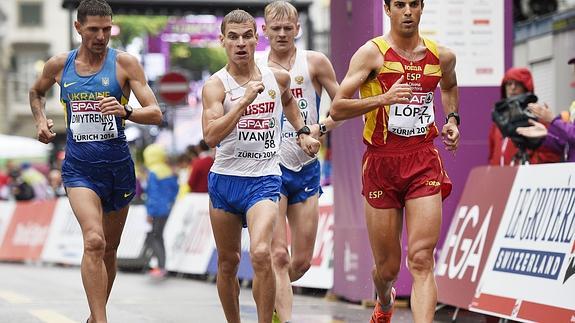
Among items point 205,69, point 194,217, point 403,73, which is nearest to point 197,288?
point 194,217

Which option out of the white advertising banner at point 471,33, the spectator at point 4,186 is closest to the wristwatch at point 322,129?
the white advertising banner at point 471,33

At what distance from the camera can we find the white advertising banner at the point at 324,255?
15883 mm

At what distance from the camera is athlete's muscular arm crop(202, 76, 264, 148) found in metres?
8.75

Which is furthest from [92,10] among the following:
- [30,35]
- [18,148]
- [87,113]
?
[30,35]

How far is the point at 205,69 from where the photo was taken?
62.4 m

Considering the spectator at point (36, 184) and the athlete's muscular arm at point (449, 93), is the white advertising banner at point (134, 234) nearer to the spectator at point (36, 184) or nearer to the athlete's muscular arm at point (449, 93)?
the spectator at point (36, 184)

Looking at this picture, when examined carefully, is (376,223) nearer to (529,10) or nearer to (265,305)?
(265,305)

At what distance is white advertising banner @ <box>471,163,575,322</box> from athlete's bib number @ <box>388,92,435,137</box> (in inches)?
67.6

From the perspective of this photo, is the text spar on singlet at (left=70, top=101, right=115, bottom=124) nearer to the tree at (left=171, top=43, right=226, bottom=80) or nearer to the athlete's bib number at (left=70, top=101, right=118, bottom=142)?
the athlete's bib number at (left=70, top=101, right=118, bottom=142)

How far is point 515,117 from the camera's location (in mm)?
12156

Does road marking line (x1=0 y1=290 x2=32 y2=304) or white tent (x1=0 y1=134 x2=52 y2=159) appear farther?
white tent (x1=0 y1=134 x2=52 y2=159)

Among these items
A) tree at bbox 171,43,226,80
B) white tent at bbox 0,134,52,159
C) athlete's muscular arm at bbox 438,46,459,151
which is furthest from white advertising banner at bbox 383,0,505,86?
tree at bbox 171,43,226,80

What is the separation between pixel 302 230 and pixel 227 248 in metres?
1.29

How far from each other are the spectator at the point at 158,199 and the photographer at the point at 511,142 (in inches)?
329
